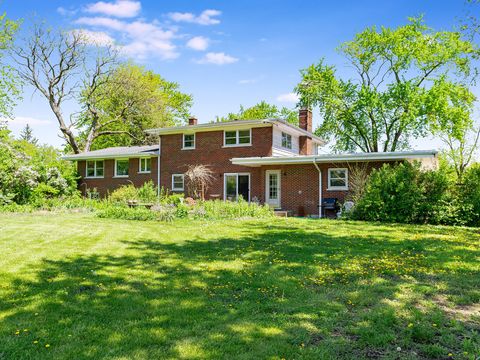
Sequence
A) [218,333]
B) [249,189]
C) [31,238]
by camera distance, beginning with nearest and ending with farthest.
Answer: [218,333]
[31,238]
[249,189]

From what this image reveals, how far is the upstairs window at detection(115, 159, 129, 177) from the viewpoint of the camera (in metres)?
29.7

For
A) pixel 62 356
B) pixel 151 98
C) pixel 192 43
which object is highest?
pixel 151 98

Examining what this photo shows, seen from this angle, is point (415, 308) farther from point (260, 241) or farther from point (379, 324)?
point (260, 241)

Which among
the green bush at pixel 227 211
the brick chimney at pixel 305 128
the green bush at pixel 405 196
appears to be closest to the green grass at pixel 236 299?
the green bush at pixel 405 196

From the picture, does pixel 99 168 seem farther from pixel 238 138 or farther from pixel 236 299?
pixel 236 299

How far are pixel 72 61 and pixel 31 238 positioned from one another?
33546mm

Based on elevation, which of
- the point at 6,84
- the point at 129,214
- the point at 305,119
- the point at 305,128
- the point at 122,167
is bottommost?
the point at 129,214

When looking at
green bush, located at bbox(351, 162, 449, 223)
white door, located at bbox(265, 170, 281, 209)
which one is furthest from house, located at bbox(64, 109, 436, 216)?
green bush, located at bbox(351, 162, 449, 223)

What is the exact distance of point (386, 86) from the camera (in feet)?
116

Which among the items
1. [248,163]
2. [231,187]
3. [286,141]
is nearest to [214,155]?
[231,187]

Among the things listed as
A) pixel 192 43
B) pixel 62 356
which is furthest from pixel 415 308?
pixel 192 43

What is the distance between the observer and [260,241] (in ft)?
33.9

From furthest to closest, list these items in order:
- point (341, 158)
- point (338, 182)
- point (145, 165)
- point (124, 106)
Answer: point (124, 106) < point (145, 165) < point (338, 182) < point (341, 158)

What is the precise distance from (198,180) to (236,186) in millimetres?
2513
